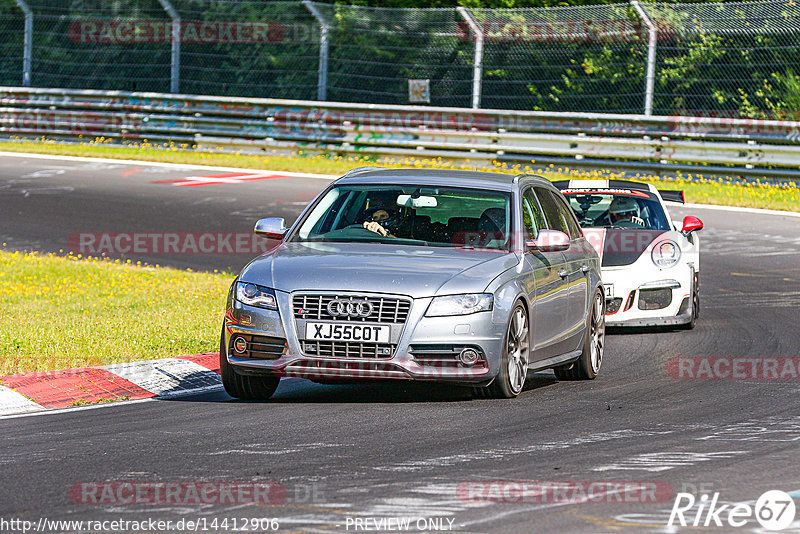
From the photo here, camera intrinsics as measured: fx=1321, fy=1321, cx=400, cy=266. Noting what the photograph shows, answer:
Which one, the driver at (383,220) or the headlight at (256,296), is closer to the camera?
the headlight at (256,296)

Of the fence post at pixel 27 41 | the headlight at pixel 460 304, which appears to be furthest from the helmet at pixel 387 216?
the fence post at pixel 27 41

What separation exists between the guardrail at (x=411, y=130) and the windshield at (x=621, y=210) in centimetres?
999

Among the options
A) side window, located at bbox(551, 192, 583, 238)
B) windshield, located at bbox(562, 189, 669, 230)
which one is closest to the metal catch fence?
windshield, located at bbox(562, 189, 669, 230)

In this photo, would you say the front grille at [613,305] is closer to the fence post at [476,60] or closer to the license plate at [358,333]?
the license plate at [358,333]

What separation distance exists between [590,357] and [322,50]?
18010 mm

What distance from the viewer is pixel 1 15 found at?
30.4m

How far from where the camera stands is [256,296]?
820 centimetres

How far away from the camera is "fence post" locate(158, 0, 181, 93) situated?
2800cm

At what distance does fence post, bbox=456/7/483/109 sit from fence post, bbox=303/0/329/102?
9.27 ft

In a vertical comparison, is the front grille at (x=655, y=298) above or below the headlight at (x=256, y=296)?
below

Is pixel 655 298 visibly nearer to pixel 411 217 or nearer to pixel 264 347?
pixel 411 217

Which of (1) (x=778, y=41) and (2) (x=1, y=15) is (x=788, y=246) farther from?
(2) (x=1, y=15)

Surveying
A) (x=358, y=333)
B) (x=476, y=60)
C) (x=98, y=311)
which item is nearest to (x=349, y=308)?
(x=358, y=333)

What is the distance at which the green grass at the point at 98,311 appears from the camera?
986 centimetres
